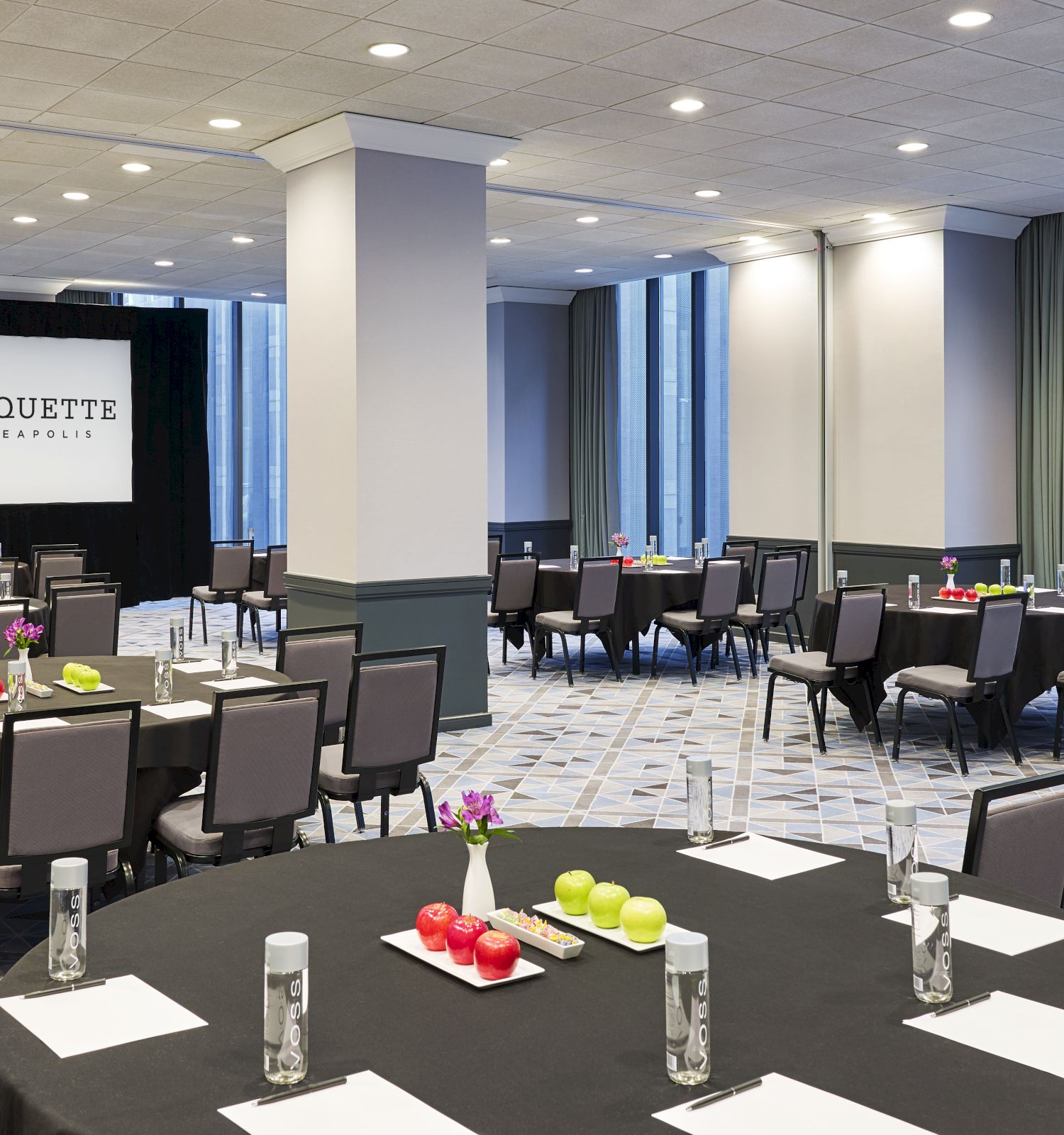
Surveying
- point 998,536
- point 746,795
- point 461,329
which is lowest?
point 746,795

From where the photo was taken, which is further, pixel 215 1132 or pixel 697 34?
pixel 697 34

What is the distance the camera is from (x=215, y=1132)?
4.96 ft

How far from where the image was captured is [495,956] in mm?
1955

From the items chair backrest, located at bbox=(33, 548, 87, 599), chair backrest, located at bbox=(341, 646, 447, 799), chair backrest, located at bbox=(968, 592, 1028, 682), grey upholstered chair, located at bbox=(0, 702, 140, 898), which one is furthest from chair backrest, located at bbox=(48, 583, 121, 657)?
chair backrest, located at bbox=(968, 592, 1028, 682)

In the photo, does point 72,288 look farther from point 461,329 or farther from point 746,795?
point 746,795

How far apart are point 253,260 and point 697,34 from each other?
24.7 ft

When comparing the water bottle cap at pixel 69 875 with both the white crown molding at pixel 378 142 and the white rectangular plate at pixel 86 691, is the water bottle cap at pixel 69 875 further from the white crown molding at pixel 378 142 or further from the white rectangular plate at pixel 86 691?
the white crown molding at pixel 378 142

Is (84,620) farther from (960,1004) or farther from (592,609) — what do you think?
(960,1004)

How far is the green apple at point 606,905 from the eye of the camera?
2160mm

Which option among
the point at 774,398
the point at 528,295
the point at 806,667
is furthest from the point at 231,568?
the point at 806,667

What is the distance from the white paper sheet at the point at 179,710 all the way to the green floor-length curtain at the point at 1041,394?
7.94m

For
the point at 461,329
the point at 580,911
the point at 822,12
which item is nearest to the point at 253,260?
the point at 461,329

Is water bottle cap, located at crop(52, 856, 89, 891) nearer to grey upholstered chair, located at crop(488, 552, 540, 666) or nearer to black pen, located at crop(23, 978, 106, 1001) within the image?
black pen, located at crop(23, 978, 106, 1001)

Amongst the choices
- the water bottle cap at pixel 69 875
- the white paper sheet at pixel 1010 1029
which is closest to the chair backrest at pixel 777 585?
the white paper sheet at pixel 1010 1029
